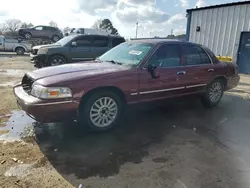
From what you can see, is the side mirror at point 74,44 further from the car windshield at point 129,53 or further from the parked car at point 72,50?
the car windshield at point 129,53

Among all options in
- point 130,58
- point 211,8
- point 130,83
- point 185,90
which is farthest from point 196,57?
point 211,8

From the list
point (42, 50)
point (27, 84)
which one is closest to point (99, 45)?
point (42, 50)

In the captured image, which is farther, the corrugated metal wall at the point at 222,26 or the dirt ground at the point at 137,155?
the corrugated metal wall at the point at 222,26

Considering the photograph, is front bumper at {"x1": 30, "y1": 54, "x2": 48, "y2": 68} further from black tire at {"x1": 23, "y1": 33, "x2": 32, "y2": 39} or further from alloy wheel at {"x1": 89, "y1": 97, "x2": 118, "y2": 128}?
black tire at {"x1": 23, "y1": 33, "x2": 32, "y2": 39}

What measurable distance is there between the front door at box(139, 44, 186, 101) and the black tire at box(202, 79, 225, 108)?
37.9 inches

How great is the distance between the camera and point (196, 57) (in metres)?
5.21

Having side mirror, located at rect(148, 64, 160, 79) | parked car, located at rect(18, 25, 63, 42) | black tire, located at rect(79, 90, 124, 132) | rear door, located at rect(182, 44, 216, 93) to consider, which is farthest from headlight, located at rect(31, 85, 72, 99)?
parked car, located at rect(18, 25, 63, 42)

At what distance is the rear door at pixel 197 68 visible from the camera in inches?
195

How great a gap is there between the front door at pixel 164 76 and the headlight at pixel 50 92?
1373 millimetres

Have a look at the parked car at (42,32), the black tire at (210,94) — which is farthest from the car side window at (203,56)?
the parked car at (42,32)

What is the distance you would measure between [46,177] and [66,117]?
3.51 ft

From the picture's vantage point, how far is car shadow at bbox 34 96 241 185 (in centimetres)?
299

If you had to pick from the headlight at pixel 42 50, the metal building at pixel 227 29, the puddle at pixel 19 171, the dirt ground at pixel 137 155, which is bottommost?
the puddle at pixel 19 171

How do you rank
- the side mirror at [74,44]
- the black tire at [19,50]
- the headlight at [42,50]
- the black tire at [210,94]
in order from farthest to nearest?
the black tire at [19,50], the side mirror at [74,44], the headlight at [42,50], the black tire at [210,94]
